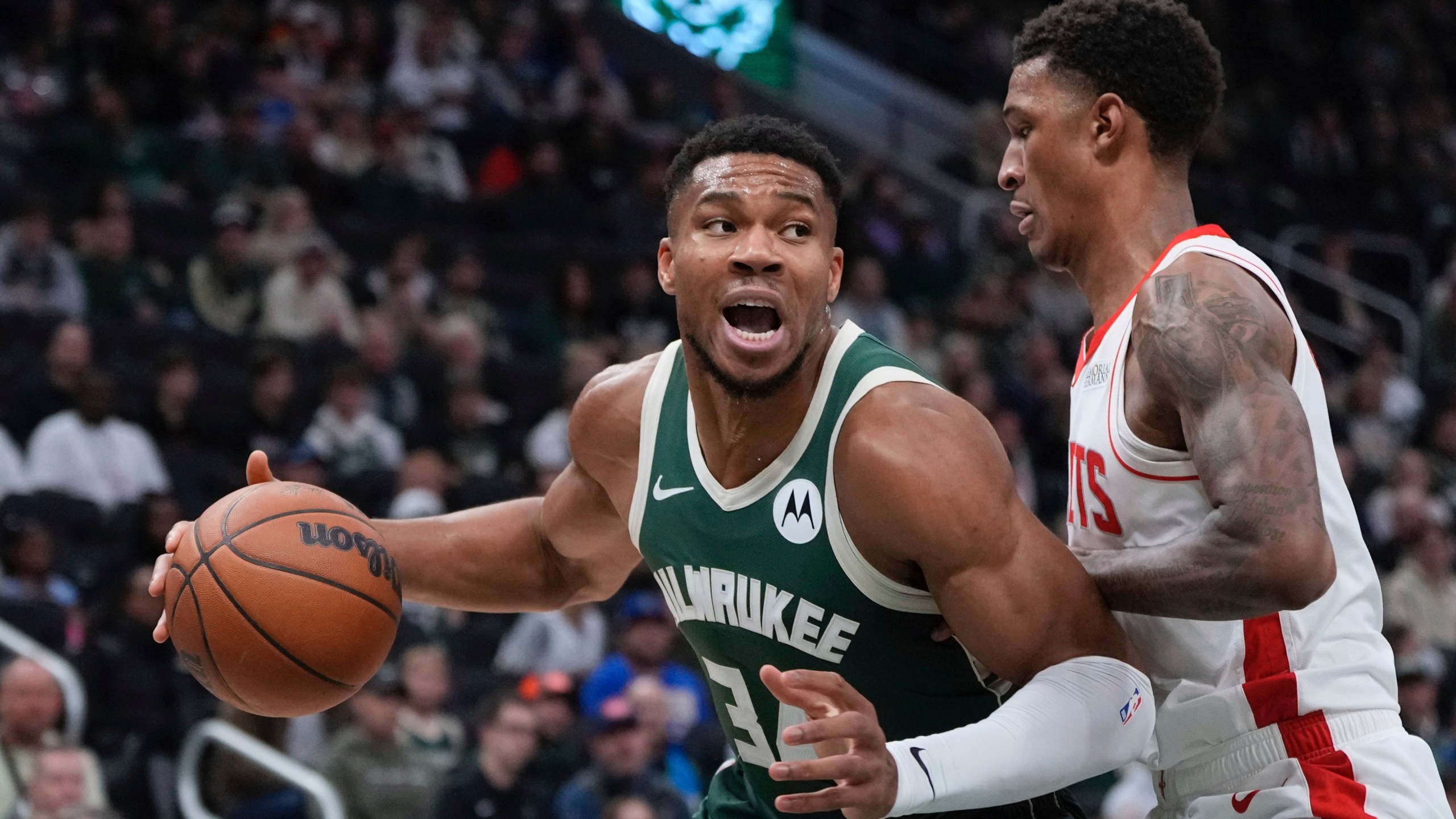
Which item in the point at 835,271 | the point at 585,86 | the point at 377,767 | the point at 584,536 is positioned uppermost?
the point at 835,271

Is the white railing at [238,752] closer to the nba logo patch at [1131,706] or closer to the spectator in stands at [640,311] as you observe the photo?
the nba logo patch at [1131,706]

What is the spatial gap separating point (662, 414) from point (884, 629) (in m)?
0.67

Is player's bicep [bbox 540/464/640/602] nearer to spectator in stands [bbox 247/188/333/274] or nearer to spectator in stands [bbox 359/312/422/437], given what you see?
spectator in stands [bbox 359/312/422/437]

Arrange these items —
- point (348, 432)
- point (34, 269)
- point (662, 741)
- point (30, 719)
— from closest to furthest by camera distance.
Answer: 1. point (30, 719)
2. point (662, 741)
3. point (348, 432)
4. point (34, 269)

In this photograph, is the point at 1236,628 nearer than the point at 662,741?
Yes

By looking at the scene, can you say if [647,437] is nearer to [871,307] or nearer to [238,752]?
[238,752]

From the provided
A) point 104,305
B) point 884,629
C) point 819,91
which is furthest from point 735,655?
point 819,91

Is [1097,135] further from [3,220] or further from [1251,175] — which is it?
[1251,175]

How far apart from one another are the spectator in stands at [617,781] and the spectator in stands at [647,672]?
0.56 meters

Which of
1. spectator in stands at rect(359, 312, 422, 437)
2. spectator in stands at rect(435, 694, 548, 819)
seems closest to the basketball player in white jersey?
spectator in stands at rect(435, 694, 548, 819)

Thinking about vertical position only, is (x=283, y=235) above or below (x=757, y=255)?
below

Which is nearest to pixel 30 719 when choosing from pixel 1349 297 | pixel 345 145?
pixel 345 145

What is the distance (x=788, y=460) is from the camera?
9.64 feet

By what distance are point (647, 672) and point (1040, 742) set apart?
4625mm
